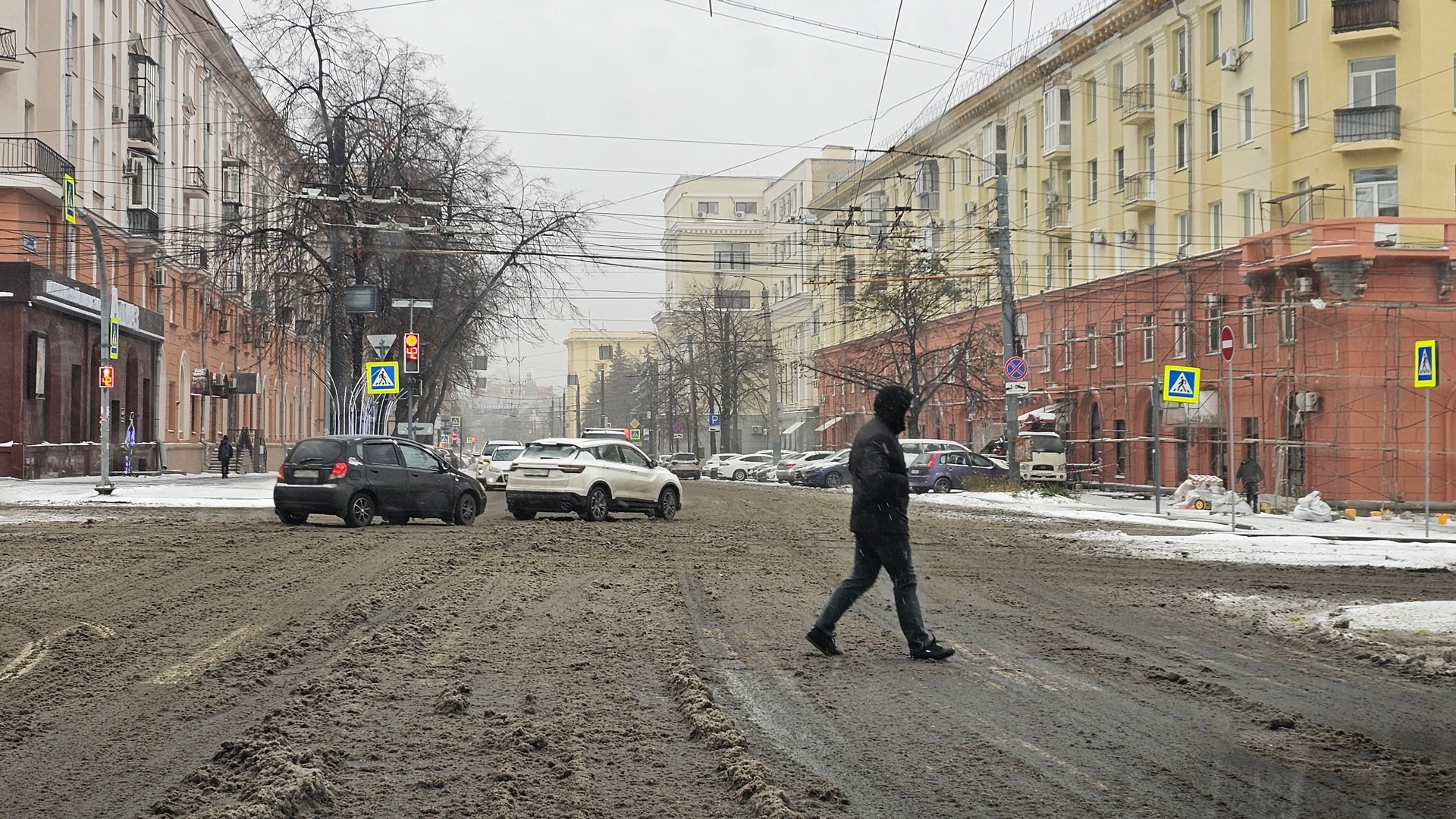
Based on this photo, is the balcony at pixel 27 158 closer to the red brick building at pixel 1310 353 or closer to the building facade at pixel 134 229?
the building facade at pixel 134 229

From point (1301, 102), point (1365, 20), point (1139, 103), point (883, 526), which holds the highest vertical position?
point (1139, 103)

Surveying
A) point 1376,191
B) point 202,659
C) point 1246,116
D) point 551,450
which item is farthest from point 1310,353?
point 202,659

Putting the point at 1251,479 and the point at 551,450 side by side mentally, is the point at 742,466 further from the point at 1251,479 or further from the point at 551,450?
the point at 551,450

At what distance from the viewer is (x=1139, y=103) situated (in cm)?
4469

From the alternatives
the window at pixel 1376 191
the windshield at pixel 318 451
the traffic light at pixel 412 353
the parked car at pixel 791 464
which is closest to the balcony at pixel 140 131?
the traffic light at pixel 412 353

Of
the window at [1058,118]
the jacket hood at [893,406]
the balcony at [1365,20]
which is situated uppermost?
the window at [1058,118]

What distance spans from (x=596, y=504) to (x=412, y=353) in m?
13.5

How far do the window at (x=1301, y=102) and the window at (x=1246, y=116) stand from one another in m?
1.35

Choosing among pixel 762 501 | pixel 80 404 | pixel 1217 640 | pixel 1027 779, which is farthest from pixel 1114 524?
pixel 80 404

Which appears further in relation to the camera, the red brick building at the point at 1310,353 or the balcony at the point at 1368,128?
the balcony at the point at 1368,128

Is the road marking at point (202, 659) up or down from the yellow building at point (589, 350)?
down

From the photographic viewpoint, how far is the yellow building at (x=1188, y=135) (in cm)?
3478

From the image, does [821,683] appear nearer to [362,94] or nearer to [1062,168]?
[362,94]

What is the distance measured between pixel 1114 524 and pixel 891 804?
883 inches
